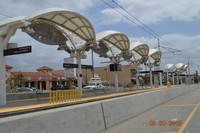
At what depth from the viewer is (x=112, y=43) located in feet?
147

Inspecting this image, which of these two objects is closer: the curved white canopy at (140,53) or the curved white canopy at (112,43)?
the curved white canopy at (112,43)

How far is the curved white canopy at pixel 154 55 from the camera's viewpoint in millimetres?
69625

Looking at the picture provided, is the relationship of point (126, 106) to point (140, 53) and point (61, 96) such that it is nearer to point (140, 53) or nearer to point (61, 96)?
point (61, 96)

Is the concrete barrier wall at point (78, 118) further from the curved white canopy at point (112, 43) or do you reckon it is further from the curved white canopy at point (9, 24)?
the curved white canopy at point (112, 43)

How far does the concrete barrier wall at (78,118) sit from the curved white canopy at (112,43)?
2517 cm

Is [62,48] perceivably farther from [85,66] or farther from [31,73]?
[31,73]

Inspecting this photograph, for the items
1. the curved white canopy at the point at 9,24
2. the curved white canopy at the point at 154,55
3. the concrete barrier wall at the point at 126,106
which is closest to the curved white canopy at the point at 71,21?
the curved white canopy at the point at 9,24

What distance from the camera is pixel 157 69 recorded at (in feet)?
222

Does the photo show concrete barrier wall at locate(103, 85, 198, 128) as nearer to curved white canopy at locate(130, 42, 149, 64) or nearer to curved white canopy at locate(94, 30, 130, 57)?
curved white canopy at locate(94, 30, 130, 57)

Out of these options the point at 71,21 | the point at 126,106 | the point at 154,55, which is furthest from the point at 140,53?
the point at 126,106

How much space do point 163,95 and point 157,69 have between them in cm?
4354

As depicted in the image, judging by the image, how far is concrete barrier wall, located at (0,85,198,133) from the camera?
277 inches

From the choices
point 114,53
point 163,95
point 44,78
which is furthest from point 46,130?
point 44,78

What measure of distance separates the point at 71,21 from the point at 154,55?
4252 cm
